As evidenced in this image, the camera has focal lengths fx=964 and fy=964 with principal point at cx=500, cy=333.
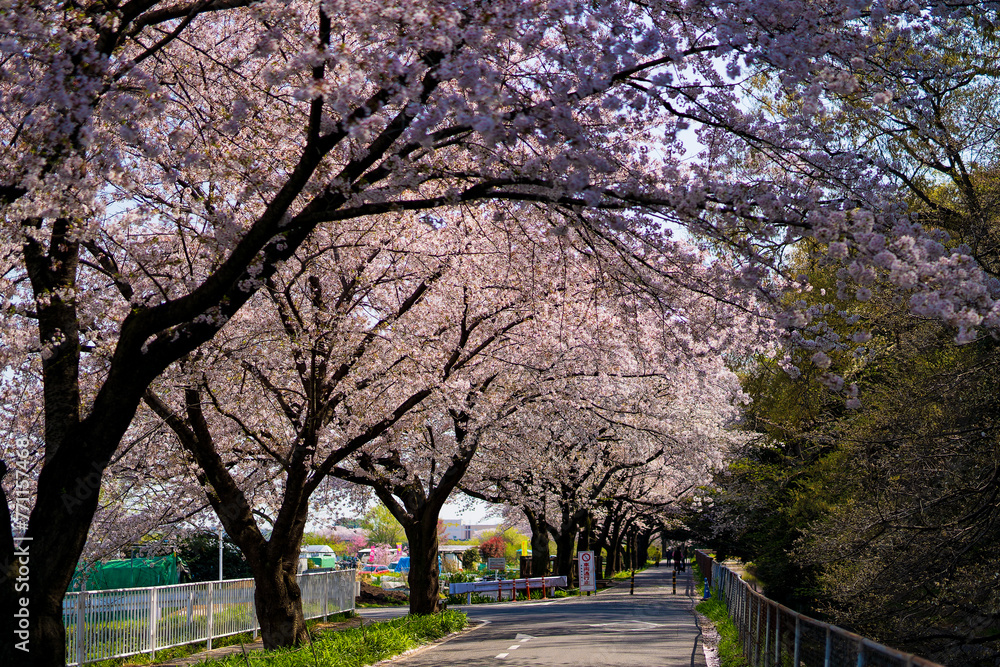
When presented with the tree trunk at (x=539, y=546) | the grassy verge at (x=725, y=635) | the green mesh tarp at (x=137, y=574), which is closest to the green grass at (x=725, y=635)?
the grassy verge at (x=725, y=635)

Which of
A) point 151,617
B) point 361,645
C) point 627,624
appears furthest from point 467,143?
point 627,624

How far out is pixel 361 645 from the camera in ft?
54.5

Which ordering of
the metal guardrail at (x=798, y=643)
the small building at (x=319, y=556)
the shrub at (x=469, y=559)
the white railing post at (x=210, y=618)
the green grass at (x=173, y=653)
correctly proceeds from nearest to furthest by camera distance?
1. the metal guardrail at (x=798, y=643)
2. the green grass at (x=173, y=653)
3. the white railing post at (x=210, y=618)
4. the small building at (x=319, y=556)
5. the shrub at (x=469, y=559)

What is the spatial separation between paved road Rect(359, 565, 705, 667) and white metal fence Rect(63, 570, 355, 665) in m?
4.80

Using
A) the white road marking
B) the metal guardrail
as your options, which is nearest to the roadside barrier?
the white road marking

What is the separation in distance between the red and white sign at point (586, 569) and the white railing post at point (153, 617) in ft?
80.4

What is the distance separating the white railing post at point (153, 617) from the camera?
17.9 meters

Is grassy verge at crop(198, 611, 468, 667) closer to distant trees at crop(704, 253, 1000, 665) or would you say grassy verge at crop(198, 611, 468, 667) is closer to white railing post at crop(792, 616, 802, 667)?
white railing post at crop(792, 616, 802, 667)

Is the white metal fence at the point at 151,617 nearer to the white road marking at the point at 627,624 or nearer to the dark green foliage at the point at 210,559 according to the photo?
the white road marking at the point at 627,624

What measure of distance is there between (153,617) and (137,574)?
15201mm

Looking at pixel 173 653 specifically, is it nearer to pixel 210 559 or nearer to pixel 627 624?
→ pixel 627 624

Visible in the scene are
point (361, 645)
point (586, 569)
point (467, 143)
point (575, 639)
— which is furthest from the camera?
point (586, 569)

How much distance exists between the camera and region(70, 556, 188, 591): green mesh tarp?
3058cm

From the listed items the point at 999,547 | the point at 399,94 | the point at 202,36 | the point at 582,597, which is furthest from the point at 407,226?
the point at 582,597
